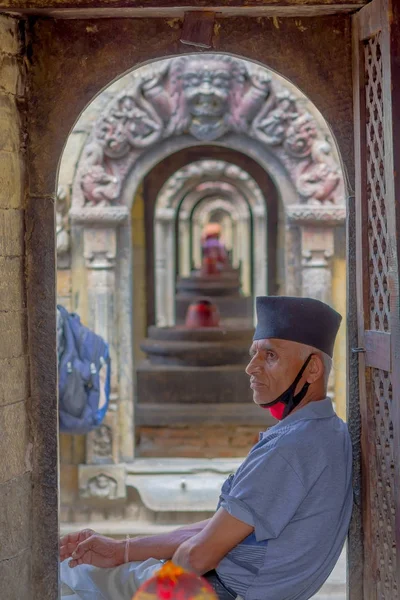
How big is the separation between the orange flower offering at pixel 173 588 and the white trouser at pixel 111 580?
2.70 ft

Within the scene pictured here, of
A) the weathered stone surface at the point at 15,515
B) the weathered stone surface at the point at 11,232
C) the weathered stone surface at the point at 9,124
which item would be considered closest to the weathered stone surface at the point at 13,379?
the weathered stone surface at the point at 15,515

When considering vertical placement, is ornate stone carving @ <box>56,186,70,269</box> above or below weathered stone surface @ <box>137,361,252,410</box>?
above

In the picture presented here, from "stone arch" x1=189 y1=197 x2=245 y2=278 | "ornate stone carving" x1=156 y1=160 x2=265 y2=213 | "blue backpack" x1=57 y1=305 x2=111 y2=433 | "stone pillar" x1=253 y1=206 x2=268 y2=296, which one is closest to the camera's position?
"blue backpack" x1=57 y1=305 x2=111 y2=433

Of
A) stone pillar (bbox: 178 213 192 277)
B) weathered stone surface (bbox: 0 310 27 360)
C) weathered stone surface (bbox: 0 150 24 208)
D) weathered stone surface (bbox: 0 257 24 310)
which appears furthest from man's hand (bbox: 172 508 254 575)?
stone pillar (bbox: 178 213 192 277)

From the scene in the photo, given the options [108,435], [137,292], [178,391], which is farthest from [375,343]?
[137,292]

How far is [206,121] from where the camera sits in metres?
8.58

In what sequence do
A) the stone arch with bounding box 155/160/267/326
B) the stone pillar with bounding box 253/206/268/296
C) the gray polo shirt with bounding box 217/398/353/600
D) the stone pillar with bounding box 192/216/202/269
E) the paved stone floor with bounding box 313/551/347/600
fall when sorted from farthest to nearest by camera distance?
the stone pillar with bounding box 192/216/202/269
the stone arch with bounding box 155/160/267/326
the stone pillar with bounding box 253/206/268/296
the paved stone floor with bounding box 313/551/347/600
the gray polo shirt with bounding box 217/398/353/600

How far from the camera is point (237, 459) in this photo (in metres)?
9.07

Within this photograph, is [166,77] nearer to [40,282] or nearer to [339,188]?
[339,188]

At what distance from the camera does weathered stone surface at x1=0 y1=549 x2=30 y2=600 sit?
4.06 meters

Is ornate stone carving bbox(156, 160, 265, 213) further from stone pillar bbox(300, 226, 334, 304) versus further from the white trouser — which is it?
the white trouser

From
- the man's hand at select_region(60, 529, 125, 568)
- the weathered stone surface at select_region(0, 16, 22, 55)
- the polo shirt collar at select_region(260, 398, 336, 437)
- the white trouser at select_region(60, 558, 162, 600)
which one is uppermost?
the weathered stone surface at select_region(0, 16, 22, 55)

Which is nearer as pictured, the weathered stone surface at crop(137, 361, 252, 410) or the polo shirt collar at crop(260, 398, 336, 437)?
the polo shirt collar at crop(260, 398, 336, 437)

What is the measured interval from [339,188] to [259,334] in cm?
467
